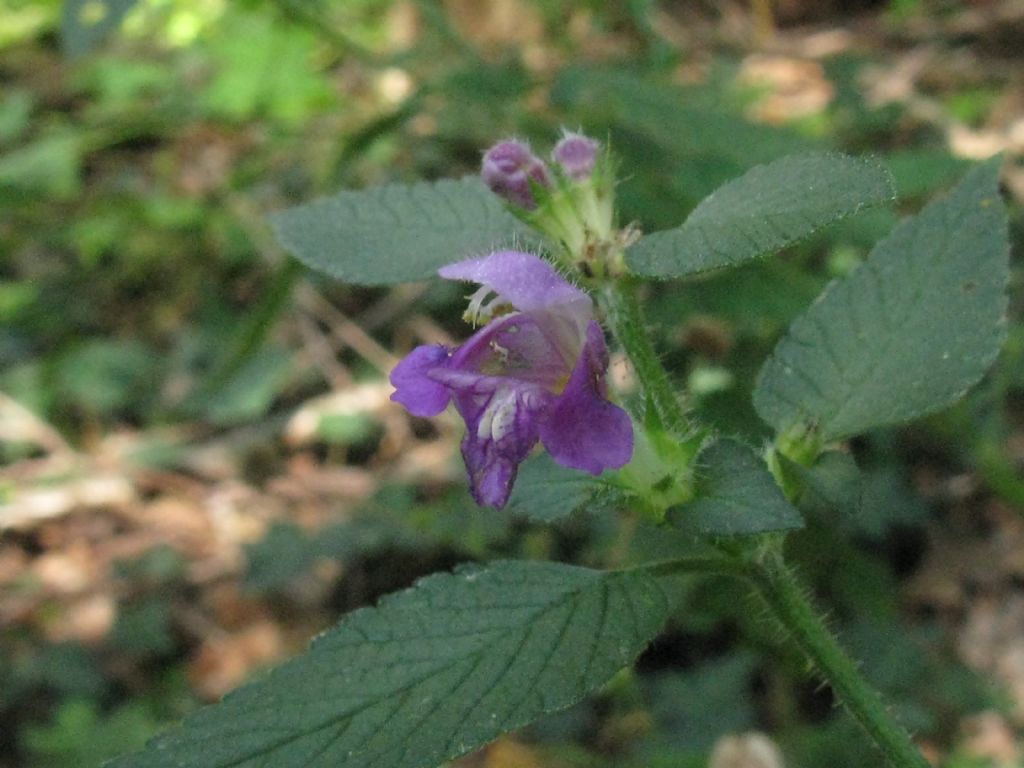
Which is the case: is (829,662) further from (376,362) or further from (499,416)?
(376,362)

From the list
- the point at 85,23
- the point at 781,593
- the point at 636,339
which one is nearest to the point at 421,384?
Answer: the point at 636,339

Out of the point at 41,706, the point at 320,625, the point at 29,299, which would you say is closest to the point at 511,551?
the point at 320,625

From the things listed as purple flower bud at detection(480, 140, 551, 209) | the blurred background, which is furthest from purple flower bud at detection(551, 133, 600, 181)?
the blurred background

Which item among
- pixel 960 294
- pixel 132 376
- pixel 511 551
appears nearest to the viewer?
pixel 960 294

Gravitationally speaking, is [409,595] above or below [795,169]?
below

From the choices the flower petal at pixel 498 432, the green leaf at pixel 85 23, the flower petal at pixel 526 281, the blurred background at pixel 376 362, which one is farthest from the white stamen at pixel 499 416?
the green leaf at pixel 85 23

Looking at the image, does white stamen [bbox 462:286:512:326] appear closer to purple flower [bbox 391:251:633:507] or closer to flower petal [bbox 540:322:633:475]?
purple flower [bbox 391:251:633:507]

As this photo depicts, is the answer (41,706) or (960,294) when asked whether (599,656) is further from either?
(41,706)
